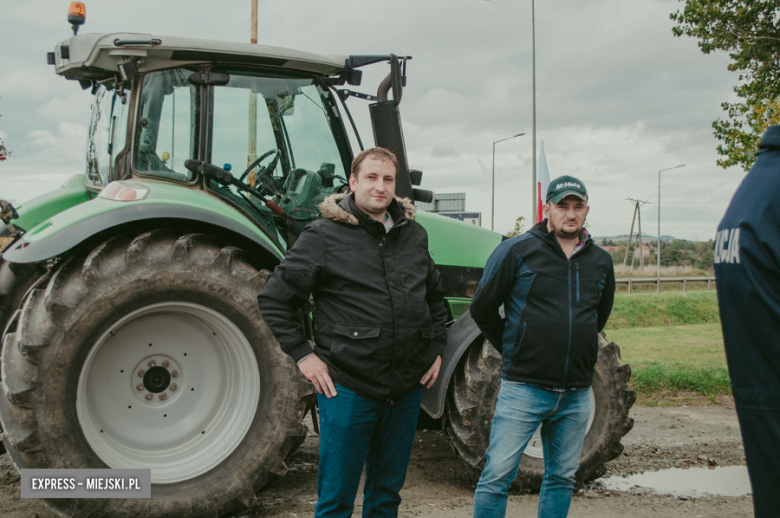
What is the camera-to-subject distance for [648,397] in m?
6.60

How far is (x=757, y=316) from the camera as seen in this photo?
5.00ft

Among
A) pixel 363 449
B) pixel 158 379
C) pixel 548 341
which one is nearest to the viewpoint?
pixel 363 449

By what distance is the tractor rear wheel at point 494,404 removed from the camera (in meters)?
3.67

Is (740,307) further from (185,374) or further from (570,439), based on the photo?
(185,374)

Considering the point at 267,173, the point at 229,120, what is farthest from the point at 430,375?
the point at 229,120

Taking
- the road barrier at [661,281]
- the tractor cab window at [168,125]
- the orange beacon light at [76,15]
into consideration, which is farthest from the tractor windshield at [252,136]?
the road barrier at [661,281]

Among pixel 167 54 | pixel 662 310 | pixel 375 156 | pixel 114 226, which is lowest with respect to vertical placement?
pixel 662 310

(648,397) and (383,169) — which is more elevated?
(383,169)

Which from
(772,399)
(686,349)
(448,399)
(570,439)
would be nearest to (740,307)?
(772,399)

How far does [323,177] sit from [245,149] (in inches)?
21.1

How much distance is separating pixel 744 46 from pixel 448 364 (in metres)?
10.3

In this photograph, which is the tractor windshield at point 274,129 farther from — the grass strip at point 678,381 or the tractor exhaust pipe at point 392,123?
the grass strip at point 678,381

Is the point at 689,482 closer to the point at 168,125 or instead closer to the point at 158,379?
the point at 158,379

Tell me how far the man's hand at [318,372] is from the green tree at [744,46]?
10.3m
